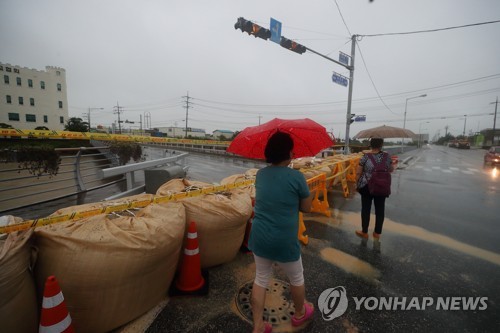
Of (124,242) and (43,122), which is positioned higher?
(43,122)

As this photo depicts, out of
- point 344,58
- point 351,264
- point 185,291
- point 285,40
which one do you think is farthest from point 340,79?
point 185,291

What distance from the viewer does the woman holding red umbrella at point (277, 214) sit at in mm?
1745

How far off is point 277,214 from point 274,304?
118cm

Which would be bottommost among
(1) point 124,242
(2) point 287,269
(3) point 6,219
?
(2) point 287,269

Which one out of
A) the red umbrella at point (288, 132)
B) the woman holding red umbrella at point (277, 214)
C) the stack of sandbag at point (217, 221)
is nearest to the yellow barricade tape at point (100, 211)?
the stack of sandbag at point (217, 221)

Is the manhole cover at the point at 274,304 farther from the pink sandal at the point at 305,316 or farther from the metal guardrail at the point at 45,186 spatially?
the metal guardrail at the point at 45,186

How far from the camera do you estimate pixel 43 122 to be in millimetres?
50375

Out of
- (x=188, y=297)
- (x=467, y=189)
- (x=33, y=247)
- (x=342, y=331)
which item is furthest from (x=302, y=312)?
(x=467, y=189)

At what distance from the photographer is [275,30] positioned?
9641 mm

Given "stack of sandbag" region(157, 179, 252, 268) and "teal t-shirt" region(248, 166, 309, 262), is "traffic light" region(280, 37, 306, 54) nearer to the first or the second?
"stack of sandbag" region(157, 179, 252, 268)

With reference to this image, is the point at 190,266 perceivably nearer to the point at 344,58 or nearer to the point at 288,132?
the point at 288,132

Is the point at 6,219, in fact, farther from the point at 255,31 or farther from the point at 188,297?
the point at 255,31

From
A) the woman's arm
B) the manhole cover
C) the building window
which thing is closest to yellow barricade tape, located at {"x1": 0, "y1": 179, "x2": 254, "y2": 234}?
the manhole cover

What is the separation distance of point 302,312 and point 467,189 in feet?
31.7
